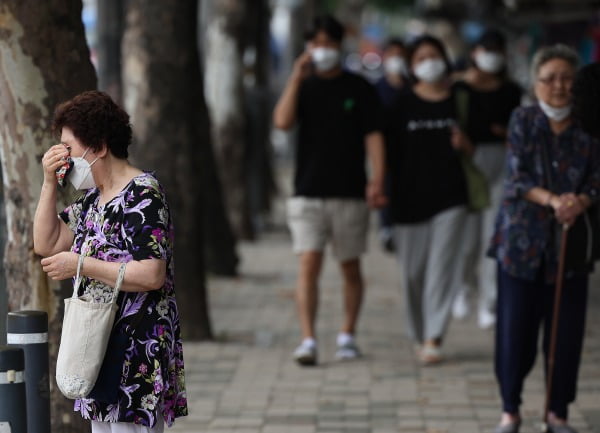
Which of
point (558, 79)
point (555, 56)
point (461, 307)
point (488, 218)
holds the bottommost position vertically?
point (461, 307)

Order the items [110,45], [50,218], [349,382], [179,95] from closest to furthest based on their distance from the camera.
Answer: [50,218] → [349,382] → [179,95] → [110,45]

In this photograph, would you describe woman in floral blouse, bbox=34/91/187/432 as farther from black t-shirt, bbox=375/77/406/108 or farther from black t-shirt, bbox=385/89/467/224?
black t-shirt, bbox=375/77/406/108

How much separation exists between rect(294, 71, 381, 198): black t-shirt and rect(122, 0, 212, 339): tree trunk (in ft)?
4.81

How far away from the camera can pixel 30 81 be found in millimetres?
6023

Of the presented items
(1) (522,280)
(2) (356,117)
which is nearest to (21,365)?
(1) (522,280)

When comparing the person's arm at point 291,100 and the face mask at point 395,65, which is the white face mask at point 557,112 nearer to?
the person's arm at point 291,100

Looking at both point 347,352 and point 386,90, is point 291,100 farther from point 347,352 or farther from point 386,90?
point 386,90

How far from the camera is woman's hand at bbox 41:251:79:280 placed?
15.1ft

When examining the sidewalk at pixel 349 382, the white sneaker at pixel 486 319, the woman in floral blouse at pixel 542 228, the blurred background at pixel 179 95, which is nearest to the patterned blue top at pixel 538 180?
the woman in floral blouse at pixel 542 228

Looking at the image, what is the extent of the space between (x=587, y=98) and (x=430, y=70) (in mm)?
2784

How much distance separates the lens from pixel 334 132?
29.6 ft

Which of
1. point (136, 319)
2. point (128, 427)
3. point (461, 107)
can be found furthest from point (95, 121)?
point (461, 107)

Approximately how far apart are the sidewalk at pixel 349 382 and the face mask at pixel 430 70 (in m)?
1.96

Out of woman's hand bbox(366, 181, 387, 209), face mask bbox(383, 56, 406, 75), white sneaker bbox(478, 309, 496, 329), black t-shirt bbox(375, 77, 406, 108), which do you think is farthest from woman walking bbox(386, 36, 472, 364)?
black t-shirt bbox(375, 77, 406, 108)
